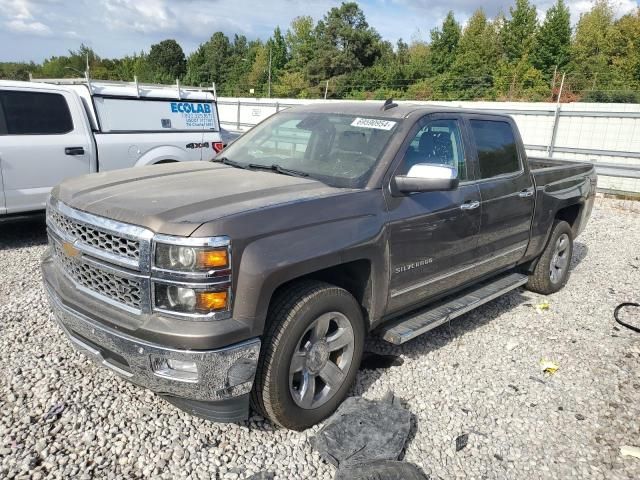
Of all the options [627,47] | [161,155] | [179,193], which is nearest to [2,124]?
[161,155]

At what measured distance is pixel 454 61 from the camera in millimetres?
46094

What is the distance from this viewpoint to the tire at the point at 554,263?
5566 mm

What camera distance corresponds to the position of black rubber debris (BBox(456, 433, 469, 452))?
10.2 feet

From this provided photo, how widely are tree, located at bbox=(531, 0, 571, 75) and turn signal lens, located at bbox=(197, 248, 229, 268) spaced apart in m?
42.6

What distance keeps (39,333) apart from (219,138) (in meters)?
5.00

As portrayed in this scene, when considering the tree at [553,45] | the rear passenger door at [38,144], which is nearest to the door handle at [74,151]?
the rear passenger door at [38,144]

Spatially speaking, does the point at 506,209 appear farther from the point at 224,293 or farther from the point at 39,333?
the point at 39,333

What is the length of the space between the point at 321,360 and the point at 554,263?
3758 mm

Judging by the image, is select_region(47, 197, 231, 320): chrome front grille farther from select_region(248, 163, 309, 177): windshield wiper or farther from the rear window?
the rear window

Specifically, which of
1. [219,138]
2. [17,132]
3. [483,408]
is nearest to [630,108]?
[219,138]

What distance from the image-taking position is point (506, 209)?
4.51 m

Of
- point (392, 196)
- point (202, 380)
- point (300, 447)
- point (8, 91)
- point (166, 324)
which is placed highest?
point (8, 91)

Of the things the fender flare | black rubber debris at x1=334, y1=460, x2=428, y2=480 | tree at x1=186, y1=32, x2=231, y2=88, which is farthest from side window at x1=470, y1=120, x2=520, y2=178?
tree at x1=186, y1=32, x2=231, y2=88

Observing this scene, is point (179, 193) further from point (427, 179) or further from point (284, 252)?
point (427, 179)
